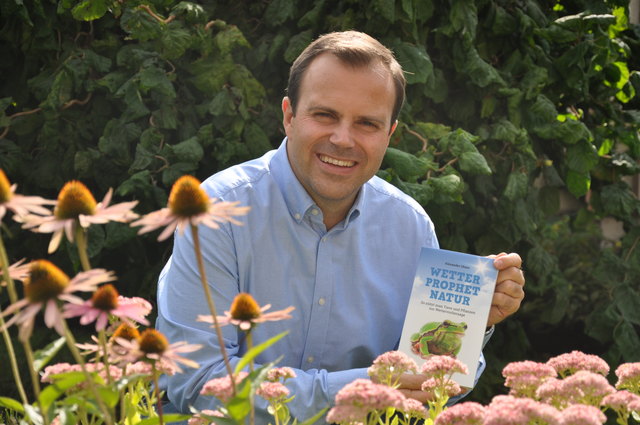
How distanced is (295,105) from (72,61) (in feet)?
2.83

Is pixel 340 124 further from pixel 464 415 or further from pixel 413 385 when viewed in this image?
pixel 464 415

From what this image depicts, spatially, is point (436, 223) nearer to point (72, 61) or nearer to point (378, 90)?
point (378, 90)

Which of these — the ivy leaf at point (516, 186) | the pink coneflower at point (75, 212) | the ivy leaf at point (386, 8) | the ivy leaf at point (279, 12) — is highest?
the ivy leaf at point (386, 8)

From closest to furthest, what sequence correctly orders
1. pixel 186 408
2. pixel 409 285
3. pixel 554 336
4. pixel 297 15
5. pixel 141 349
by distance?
pixel 141 349, pixel 186 408, pixel 409 285, pixel 297 15, pixel 554 336

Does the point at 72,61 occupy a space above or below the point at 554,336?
above

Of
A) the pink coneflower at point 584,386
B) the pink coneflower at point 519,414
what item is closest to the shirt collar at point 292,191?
the pink coneflower at point 584,386

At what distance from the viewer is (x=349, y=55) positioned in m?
1.88

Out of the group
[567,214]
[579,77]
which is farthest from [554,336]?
[579,77]

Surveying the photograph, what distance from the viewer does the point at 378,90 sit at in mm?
1900

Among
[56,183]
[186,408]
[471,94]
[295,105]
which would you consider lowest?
[186,408]

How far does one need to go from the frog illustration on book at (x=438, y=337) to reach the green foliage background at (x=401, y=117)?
0.87 meters

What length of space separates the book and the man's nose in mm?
387

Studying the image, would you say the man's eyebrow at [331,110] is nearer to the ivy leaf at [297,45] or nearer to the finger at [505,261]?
the finger at [505,261]

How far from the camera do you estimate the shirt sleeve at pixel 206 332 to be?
5.28 ft
